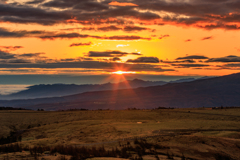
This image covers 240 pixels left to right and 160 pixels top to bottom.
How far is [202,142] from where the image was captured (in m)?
16.8

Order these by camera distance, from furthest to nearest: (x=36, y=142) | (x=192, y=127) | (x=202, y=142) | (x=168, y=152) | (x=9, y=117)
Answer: (x=9, y=117), (x=192, y=127), (x=36, y=142), (x=202, y=142), (x=168, y=152)

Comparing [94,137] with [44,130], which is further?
[44,130]

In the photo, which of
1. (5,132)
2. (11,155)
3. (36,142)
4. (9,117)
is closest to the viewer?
(11,155)

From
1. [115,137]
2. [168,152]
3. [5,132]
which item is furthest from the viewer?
[5,132]

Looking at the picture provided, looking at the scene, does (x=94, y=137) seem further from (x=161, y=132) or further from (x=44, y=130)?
(x=44, y=130)

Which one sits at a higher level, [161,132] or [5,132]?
[5,132]

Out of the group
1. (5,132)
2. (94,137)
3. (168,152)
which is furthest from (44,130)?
(168,152)

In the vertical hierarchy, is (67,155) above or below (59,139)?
below

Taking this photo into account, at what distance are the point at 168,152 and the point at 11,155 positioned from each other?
373 inches

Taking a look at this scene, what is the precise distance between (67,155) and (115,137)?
20.7 feet

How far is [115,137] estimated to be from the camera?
19.9m

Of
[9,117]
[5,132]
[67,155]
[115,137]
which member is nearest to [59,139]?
[115,137]

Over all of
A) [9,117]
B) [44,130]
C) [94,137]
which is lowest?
[94,137]

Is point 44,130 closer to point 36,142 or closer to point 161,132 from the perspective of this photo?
point 36,142
